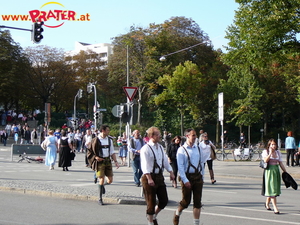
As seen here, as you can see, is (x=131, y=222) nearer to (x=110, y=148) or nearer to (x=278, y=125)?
(x=110, y=148)

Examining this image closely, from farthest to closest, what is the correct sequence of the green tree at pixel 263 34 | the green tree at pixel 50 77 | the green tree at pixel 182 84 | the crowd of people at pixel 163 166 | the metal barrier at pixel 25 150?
the green tree at pixel 50 77, the green tree at pixel 182 84, the metal barrier at pixel 25 150, the green tree at pixel 263 34, the crowd of people at pixel 163 166

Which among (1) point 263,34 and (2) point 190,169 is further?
(1) point 263,34

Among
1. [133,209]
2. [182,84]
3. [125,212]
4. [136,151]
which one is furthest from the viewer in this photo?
[182,84]

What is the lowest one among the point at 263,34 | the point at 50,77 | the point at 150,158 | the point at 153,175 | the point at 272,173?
Result: the point at 272,173

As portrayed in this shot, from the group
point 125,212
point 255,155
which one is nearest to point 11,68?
point 255,155

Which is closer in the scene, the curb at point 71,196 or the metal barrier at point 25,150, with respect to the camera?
the curb at point 71,196

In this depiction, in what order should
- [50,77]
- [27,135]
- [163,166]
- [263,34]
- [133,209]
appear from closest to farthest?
1. [163,166]
2. [133,209]
3. [263,34]
4. [27,135]
5. [50,77]

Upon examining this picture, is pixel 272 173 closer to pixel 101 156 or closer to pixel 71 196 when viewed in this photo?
pixel 101 156

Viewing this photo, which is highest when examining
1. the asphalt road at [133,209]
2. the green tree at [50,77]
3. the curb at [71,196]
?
the green tree at [50,77]

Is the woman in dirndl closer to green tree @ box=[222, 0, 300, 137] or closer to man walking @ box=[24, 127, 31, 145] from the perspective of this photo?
green tree @ box=[222, 0, 300, 137]

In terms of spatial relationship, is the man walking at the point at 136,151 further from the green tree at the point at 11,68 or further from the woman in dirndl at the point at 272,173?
the green tree at the point at 11,68

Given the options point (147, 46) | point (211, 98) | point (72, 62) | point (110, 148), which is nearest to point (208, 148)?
point (110, 148)

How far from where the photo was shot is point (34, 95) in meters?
65.6

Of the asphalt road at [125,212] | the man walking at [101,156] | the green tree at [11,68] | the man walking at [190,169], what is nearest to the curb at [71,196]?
the asphalt road at [125,212]
